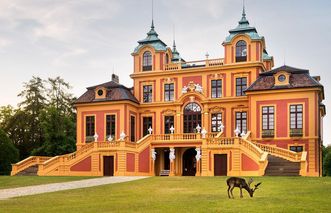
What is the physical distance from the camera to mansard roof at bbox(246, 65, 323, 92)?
40000 millimetres

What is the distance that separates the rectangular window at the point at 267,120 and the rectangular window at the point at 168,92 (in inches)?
374

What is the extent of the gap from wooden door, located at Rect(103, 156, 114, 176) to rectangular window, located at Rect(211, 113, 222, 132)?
378 inches

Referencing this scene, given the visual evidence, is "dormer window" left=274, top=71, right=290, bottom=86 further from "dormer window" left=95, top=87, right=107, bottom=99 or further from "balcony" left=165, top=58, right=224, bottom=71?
"dormer window" left=95, top=87, right=107, bottom=99

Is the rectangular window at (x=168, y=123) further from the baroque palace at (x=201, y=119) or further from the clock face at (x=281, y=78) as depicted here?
the clock face at (x=281, y=78)

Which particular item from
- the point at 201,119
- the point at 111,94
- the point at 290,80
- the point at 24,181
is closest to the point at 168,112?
the point at 201,119

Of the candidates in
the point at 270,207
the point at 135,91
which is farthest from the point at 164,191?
the point at 135,91

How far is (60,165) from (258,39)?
1972 centimetres

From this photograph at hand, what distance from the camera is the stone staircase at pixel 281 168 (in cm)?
3262

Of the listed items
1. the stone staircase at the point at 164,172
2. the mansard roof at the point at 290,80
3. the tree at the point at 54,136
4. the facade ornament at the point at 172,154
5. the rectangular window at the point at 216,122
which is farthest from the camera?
the tree at the point at 54,136

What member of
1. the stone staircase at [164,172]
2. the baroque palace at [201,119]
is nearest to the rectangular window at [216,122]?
the baroque palace at [201,119]

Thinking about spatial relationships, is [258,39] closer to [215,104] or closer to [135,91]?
[215,104]

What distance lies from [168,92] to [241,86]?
7.02 metres

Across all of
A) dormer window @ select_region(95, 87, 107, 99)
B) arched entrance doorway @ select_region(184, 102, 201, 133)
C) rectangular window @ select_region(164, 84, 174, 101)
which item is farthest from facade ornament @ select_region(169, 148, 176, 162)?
dormer window @ select_region(95, 87, 107, 99)

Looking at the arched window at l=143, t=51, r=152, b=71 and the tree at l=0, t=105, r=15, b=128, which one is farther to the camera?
the tree at l=0, t=105, r=15, b=128
